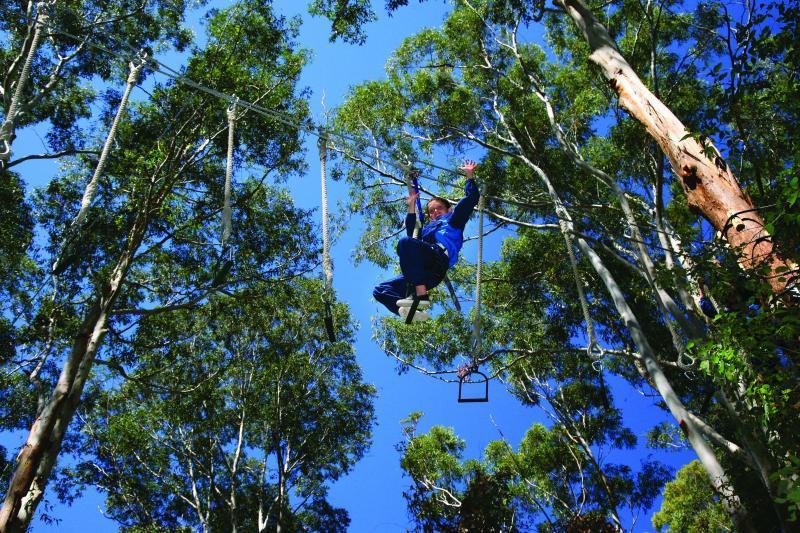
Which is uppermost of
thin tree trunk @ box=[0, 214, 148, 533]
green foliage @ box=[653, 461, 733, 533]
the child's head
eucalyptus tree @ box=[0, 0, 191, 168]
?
eucalyptus tree @ box=[0, 0, 191, 168]

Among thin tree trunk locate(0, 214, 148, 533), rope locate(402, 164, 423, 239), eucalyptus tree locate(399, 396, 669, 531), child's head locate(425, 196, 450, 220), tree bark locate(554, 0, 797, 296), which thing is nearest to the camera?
tree bark locate(554, 0, 797, 296)

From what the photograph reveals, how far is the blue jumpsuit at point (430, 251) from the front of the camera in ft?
15.4

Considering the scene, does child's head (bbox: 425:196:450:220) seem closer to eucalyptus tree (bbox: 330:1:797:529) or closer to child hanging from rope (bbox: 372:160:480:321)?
child hanging from rope (bbox: 372:160:480:321)

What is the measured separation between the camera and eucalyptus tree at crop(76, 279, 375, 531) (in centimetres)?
1148

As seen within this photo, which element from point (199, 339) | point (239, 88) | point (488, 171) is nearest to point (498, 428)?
point (488, 171)

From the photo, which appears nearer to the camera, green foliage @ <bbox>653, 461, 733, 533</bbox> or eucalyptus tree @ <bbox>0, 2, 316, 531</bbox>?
eucalyptus tree @ <bbox>0, 2, 316, 531</bbox>

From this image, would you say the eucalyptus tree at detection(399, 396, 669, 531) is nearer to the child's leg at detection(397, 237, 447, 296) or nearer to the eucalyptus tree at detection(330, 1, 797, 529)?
the eucalyptus tree at detection(330, 1, 797, 529)

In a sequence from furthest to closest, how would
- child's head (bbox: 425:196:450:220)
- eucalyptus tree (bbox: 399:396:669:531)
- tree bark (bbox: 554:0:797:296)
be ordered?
eucalyptus tree (bbox: 399:396:669:531), child's head (bbox: 425:196:450:220), tree bark (bbox: 554:0:797:296)

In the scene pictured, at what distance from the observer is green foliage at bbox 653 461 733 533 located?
45.1 ft

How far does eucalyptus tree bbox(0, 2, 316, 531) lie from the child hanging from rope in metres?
3.92

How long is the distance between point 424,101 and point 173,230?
498cm

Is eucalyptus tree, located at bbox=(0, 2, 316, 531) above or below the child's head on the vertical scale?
above

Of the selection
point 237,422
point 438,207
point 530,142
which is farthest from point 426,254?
point 237,422

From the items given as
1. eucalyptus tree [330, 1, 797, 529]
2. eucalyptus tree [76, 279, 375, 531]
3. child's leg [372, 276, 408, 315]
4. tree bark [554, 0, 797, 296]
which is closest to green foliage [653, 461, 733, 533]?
eucalyptus tree [330, 1, 797, 529]
